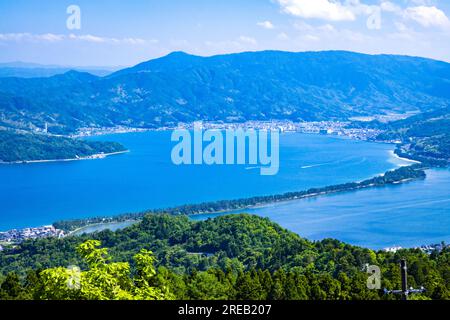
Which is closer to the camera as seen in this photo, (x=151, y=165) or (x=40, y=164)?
(x=151, y=165)

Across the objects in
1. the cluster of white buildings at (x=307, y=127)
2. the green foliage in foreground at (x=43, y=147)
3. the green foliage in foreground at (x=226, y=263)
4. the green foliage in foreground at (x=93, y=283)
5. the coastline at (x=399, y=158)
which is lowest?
the green foliage in foreground at (x=226, y=263)

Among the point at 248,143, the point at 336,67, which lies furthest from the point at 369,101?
the point at 248,143

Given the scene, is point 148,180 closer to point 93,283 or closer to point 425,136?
point 425,136

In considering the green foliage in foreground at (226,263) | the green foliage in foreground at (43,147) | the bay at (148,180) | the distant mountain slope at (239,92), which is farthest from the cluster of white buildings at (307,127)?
the green foliage in foreground at (226,263)

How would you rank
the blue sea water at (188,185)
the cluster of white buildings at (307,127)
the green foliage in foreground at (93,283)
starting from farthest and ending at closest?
the cluster of white buildings at (307,127) < the blue sea water at (188,185) < the green foliage in foreground at (93,283)

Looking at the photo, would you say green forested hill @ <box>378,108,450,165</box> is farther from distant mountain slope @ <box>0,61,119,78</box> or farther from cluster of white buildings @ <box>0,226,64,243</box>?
distant mountain slope @ <box>0,61,119,78</box>

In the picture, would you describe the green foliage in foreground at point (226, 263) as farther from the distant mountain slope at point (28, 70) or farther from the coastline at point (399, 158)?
the distant mountain slope at point (28, 70)

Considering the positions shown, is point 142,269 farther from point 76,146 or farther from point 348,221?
point 76,146
